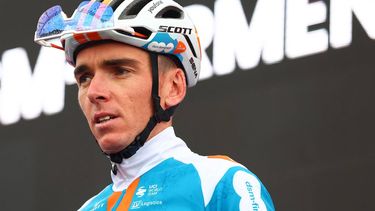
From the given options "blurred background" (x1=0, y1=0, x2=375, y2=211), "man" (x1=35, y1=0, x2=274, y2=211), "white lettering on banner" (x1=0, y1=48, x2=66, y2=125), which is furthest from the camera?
"white lettering on banner" (x1=0, y1=48, x2=66, y2=125)

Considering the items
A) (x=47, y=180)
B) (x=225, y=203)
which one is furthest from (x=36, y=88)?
(x=225, y=203)

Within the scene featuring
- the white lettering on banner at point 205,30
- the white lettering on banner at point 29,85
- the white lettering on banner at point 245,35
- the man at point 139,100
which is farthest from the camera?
the white lettering on banner at point 29,85

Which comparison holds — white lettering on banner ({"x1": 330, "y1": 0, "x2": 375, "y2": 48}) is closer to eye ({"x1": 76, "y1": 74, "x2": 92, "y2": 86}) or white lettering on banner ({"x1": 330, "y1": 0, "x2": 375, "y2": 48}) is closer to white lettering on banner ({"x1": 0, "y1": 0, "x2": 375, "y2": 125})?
white lettering on banner ({"x1": 0, "y1": 0, "x2": 375, "y2": 125})

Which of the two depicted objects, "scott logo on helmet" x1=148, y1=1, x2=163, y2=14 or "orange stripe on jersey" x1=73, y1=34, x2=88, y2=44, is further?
"scott logo on helmet" x1=148, y1=1, x2=163, y2=14

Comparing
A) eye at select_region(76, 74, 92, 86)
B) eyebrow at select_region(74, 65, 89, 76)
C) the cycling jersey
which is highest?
eyebrow at select_region(74, 65, 89, 76)

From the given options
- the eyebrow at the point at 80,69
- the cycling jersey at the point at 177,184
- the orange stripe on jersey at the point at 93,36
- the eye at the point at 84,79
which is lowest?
the cycling jersey at the point at 177,184

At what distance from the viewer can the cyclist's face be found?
3398 mm

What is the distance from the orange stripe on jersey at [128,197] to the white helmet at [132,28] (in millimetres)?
371

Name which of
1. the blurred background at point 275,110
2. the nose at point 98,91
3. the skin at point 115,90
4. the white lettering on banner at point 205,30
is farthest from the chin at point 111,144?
the white lettering on banner at point 205,30

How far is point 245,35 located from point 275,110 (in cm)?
38

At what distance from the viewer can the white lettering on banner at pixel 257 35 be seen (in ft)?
16.3

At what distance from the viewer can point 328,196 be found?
16.0 ft

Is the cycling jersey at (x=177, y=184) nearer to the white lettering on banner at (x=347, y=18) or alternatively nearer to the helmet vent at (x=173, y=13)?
the helmet vent at (x=173, y=13)

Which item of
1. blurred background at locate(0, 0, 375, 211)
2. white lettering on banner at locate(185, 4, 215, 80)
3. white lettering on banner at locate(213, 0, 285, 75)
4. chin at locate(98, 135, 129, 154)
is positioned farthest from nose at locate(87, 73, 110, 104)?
white lettering on banner at locate(185, 4, 215, 80)
